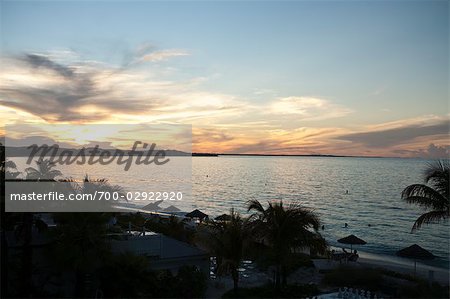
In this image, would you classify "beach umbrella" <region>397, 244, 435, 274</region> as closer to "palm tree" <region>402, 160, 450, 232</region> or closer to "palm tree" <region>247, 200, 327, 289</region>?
"palm tree" <region>402, 160, 450, 232</region>

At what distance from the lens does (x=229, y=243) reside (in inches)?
591

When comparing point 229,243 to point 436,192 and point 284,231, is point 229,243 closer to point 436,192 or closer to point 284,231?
point 284,231

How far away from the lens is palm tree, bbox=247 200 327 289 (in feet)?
49.1

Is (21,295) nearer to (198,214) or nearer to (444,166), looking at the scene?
(444,166)

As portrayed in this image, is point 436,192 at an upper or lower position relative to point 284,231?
upper

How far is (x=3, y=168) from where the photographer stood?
1370cm

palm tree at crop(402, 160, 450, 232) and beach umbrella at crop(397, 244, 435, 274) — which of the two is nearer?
palm tree at crop(402, 160, 450, 232)

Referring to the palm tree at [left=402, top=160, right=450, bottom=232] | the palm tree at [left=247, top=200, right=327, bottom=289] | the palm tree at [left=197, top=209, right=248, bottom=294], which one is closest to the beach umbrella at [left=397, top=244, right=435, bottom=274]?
the palm tree at [left=402, top=160, right=450, bottom=232]

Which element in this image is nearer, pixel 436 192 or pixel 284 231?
pixel 284 231

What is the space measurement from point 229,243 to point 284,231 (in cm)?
225

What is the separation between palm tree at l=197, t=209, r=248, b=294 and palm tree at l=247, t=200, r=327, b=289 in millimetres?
594

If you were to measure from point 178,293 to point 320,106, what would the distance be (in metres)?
30.8

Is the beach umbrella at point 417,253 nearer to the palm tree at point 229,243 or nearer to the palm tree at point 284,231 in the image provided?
the palm tree at point 284,231

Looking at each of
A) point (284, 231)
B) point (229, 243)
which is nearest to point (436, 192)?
point (284, 231)
